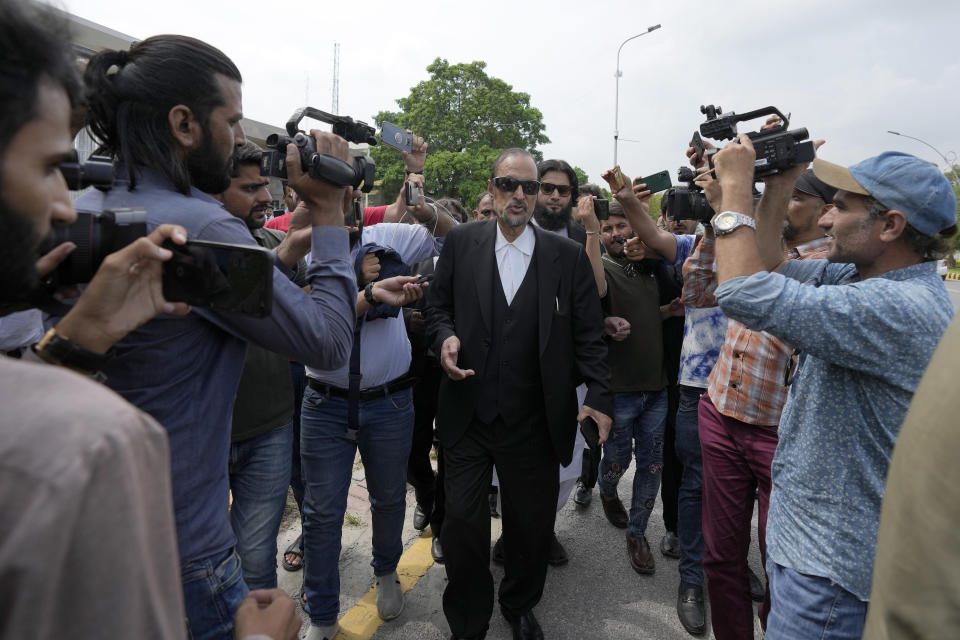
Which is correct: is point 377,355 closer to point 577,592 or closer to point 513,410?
point 513,410

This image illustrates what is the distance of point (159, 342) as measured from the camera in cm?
129

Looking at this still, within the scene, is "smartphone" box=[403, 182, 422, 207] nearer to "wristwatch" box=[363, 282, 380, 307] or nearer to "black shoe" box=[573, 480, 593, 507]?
"wristwatch" box=[363, 282, 380, 307]

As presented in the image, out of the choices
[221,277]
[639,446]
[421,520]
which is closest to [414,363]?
[421,520]

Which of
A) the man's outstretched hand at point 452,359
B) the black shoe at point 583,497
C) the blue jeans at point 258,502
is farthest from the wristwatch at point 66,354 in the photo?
the black shoe at point 583,497

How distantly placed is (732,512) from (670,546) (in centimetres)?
118

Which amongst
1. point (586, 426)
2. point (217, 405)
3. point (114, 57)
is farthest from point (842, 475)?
point (114, 57)

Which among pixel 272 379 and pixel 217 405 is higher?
pixel 217 405

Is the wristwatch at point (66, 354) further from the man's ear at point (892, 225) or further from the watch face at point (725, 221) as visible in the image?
the man's ear at point (892, 225)

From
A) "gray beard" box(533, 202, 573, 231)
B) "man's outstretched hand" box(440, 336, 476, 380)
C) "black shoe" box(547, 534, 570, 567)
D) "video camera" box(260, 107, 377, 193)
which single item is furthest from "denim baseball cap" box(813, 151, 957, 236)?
"black shoe" box(547, 534, 570, 567)

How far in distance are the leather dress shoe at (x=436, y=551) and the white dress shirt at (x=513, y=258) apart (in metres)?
1.67

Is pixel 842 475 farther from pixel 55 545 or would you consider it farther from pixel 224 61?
pixel 224 61

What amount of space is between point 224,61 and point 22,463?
4.32 ft

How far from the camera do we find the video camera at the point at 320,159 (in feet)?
4.99

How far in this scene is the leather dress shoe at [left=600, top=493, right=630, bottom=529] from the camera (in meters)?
3.88
